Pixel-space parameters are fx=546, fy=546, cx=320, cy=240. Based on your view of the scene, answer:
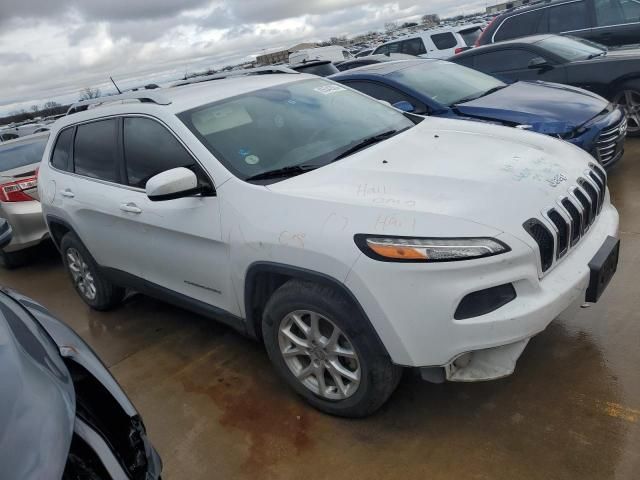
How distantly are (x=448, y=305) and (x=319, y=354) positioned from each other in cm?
78

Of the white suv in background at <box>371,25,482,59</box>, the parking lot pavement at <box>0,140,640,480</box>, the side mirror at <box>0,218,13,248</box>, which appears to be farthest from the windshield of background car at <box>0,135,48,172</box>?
the white suv in background at <box>371,25,482,59</box>

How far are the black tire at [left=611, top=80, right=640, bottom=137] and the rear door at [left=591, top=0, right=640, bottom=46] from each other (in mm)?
2490

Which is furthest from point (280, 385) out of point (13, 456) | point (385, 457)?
point (13, 456)

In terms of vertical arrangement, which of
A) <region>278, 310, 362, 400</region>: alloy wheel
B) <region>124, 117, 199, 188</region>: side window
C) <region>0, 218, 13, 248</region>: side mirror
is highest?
<region>124, 117, 199, 188</region>: side window

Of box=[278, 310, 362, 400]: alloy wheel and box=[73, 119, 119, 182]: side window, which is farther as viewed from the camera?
box=[73, 119, 119, 182]: side window

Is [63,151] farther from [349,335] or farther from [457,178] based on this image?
[457,178]

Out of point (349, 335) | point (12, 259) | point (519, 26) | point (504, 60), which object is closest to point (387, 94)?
point (504, 60)

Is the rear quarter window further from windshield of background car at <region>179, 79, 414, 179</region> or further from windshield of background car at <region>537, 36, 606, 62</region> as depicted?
windshield of background car at <region>537, 36, 606, 62</region>

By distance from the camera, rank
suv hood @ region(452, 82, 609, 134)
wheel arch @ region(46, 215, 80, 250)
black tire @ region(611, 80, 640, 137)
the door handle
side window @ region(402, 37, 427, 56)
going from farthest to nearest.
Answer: side window @ region(402, 37, 427, 56), black tire @ region(611, 80, 640, 137), suv hood @ region(452, 82, 609, 134), wheel arch @ region(46, 215, 80, 250), the door handle

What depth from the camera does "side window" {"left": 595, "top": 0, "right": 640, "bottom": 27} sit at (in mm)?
8609

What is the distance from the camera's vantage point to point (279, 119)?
11.1 feet

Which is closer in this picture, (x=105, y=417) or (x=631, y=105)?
(x=105, y=417)

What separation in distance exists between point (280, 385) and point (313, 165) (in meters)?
1.32

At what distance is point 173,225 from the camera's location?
10.6 ft
